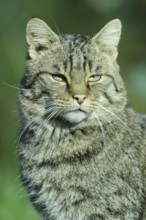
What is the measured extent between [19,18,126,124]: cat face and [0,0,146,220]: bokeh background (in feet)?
14.4

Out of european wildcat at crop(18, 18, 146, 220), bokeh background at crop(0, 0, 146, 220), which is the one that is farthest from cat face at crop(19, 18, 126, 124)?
bokeh background at crop(0, 0, 146, 220)

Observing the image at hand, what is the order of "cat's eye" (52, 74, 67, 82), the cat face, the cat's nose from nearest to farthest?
the cat's nose < the cat face < "cat's eye" (52, 74, 67, 82)

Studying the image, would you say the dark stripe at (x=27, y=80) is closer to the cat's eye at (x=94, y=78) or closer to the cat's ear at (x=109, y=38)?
the cat's eye at (x=94, y=78)

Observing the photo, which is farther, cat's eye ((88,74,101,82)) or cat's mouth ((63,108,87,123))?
cat's eye ((88,74,101,82))

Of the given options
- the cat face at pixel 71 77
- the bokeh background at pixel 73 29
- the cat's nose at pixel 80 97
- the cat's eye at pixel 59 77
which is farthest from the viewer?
the bokeh background at pixel 73 29

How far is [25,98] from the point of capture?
779 cm

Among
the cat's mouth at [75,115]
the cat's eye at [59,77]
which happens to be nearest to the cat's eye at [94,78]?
the cat's eye at [59,77]

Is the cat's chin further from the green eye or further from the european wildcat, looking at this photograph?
the green eye

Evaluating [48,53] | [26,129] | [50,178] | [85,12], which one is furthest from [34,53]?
[85,12]

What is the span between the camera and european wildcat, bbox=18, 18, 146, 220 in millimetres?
7484

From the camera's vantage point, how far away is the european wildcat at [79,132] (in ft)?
24.6

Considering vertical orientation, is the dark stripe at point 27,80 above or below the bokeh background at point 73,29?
above

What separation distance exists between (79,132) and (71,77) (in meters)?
0.56

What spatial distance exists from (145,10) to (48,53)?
7428 mm
